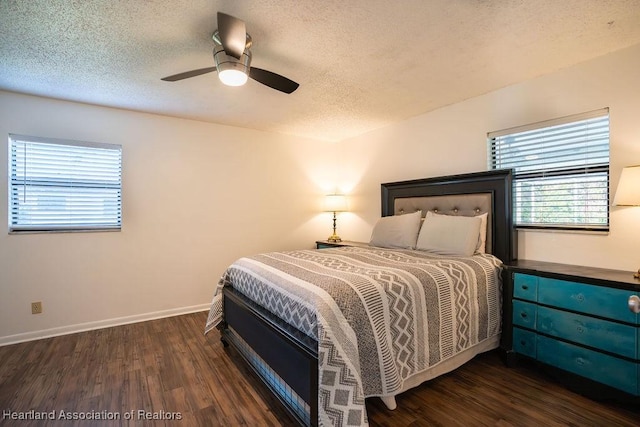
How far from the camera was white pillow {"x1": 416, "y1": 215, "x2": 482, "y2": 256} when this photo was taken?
265cm

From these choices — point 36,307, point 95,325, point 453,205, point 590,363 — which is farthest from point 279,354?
point 36,307

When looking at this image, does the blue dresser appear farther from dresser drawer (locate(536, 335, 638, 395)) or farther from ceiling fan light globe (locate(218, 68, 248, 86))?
ceiling fan light globe (locate(218, 68, 248, 86))

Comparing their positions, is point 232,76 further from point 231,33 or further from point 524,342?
point 524,342

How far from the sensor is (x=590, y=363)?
6.33ft

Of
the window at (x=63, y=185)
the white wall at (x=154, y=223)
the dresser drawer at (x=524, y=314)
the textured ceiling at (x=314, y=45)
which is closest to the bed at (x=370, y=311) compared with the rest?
the dresser drawer at (x=524, y=314)

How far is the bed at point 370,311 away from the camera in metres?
1.51

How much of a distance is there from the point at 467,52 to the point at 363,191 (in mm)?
2508

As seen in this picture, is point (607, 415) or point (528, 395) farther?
point (528, 395)

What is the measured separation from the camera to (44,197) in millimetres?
3006

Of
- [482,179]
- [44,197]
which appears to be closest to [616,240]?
[482,179]

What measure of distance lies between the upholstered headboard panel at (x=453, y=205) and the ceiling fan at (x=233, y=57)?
2.02 metres

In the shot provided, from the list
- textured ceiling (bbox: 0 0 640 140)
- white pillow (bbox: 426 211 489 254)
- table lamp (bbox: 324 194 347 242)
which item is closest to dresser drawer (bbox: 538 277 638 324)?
white pillow (bbox: 426 211 489 254)

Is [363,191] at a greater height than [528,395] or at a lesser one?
greater

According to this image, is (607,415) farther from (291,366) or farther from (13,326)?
(13,326)
